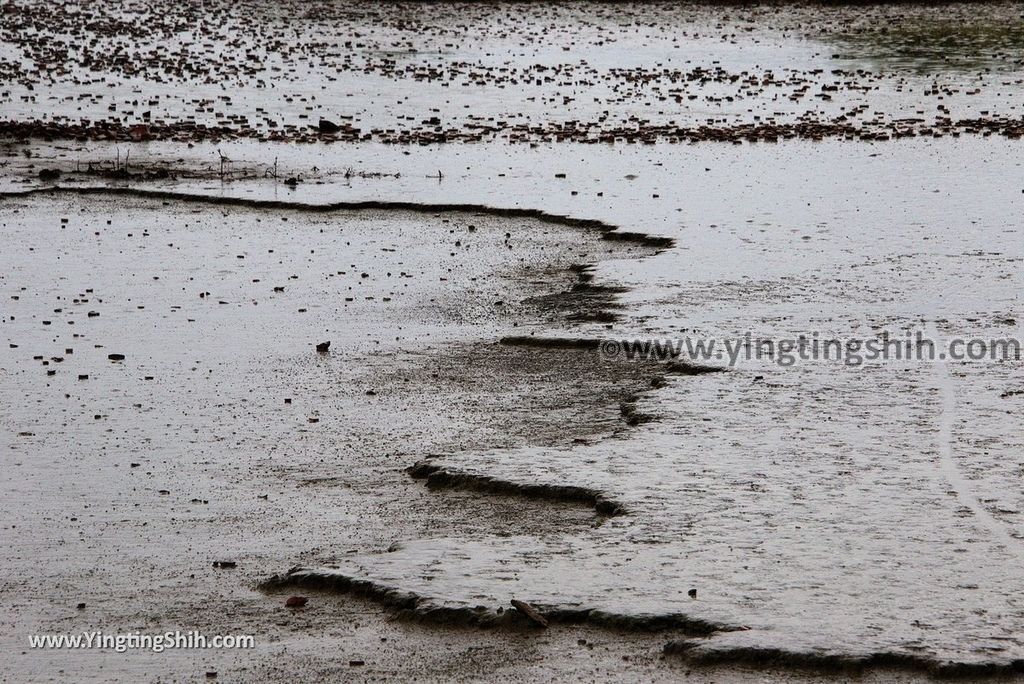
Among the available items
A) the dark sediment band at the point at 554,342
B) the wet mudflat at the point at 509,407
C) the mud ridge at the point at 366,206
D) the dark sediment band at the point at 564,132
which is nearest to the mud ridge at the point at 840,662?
the wet mudflat at the point at 509,407

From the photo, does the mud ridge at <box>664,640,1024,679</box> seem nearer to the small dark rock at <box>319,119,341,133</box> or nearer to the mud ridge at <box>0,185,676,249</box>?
the mud ridge at <box>0,185,676,249</box>

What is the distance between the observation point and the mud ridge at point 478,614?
21.9 feet

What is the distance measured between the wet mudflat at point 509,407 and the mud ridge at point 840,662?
0.05 ft

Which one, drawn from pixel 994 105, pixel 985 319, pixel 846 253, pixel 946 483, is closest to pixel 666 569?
pixel 946 483

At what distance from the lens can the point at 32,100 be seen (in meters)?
26.8

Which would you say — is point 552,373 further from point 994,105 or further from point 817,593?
point 994,105

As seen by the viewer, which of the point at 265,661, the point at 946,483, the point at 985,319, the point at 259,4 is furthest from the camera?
the point at 259,4

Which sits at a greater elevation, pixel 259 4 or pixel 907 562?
pixel 259 4

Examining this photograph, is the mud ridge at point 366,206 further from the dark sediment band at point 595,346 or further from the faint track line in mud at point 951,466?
the faint track line in mud at point 951,466

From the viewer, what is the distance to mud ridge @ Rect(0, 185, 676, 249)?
51.6 ft

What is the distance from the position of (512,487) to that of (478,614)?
Result: 166 centimetres

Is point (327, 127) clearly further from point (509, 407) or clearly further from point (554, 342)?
point (509, 407)

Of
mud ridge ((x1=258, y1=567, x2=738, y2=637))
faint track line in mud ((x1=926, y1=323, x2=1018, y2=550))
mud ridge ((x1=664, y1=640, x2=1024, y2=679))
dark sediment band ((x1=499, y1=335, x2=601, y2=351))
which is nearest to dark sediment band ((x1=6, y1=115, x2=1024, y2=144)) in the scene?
dark sediment band ((x1=499, y1=335, x2=601, y2=351))

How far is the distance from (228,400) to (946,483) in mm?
5058
